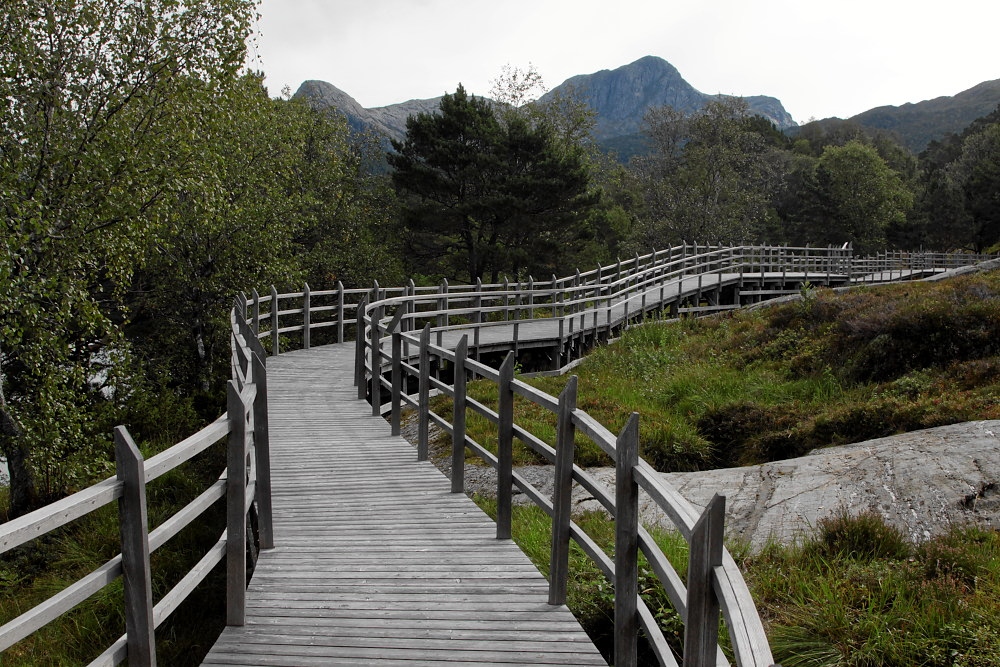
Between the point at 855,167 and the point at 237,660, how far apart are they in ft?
214

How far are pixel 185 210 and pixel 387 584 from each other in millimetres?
15291

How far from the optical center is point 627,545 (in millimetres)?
3635

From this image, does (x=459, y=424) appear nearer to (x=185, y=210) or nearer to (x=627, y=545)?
(x=627, y=545)

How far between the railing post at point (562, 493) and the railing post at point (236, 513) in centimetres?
176

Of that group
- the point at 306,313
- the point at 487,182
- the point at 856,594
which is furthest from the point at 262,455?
the point at 487,182

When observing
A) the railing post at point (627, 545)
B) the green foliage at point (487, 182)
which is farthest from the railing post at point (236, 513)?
the green foliage at point (487, 182)

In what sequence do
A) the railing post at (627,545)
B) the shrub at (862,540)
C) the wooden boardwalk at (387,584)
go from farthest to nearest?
1. the shrub at (862,540)
2. the wooden boardwalk at (387,584)
3. the railing post at (627,545)

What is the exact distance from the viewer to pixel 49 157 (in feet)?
38.5

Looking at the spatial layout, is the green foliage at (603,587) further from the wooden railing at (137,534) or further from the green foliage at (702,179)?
the green foliage at (702,179)

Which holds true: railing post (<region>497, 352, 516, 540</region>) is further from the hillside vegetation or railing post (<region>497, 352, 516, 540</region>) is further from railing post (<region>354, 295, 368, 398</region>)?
railing post (<region>354, 295, 368, 398</region>)

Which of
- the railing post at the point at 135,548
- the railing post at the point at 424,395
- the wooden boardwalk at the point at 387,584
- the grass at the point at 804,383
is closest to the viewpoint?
A: the railing post at the point at 135,548

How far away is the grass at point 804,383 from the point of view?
9.23 metres

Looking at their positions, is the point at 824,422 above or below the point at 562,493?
below

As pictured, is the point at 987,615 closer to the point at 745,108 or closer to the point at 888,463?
the point at 888,463
